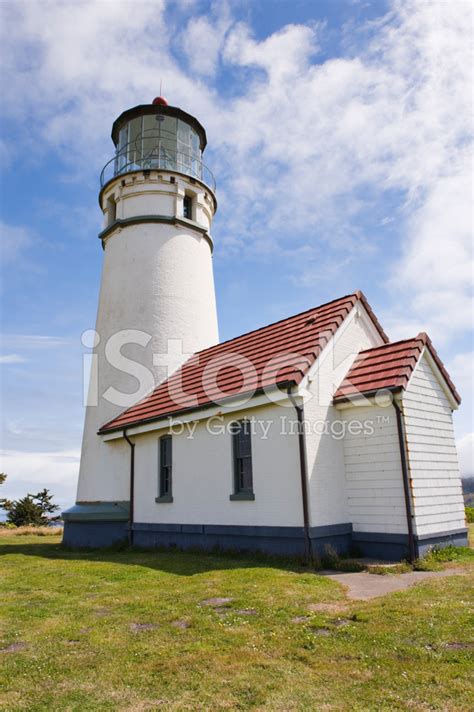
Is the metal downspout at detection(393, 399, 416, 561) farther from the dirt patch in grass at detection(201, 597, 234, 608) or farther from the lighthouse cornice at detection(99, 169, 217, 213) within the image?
the lighthouse cornice at detection(99, 169, 217, 213)

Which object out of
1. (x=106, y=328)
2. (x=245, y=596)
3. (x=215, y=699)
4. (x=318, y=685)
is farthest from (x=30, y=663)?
(x=106, y=328)

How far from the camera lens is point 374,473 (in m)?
11.2

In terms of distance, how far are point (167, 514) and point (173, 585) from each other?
5.32 m

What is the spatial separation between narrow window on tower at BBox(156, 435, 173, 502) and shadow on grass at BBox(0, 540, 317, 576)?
154 centimetres

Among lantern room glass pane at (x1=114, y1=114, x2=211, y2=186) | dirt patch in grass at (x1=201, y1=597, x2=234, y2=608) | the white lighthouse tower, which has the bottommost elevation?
dirt patch in grass at (x1=201, y1=597, x2=234, y2=608)

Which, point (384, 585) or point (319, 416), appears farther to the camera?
point (319, 416)

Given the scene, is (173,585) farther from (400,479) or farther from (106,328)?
(106,328)

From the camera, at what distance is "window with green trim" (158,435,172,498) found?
48.0 feet

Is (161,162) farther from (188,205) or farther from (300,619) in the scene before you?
(300,619)

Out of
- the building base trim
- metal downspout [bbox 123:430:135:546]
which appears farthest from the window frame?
the building base trim

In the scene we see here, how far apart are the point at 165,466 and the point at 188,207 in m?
10.3

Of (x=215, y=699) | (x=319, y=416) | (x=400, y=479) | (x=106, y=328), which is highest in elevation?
(x=106, y=328)

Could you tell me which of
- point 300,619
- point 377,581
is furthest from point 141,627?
point 377,581

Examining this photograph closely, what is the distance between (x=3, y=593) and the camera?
28.8 ft
